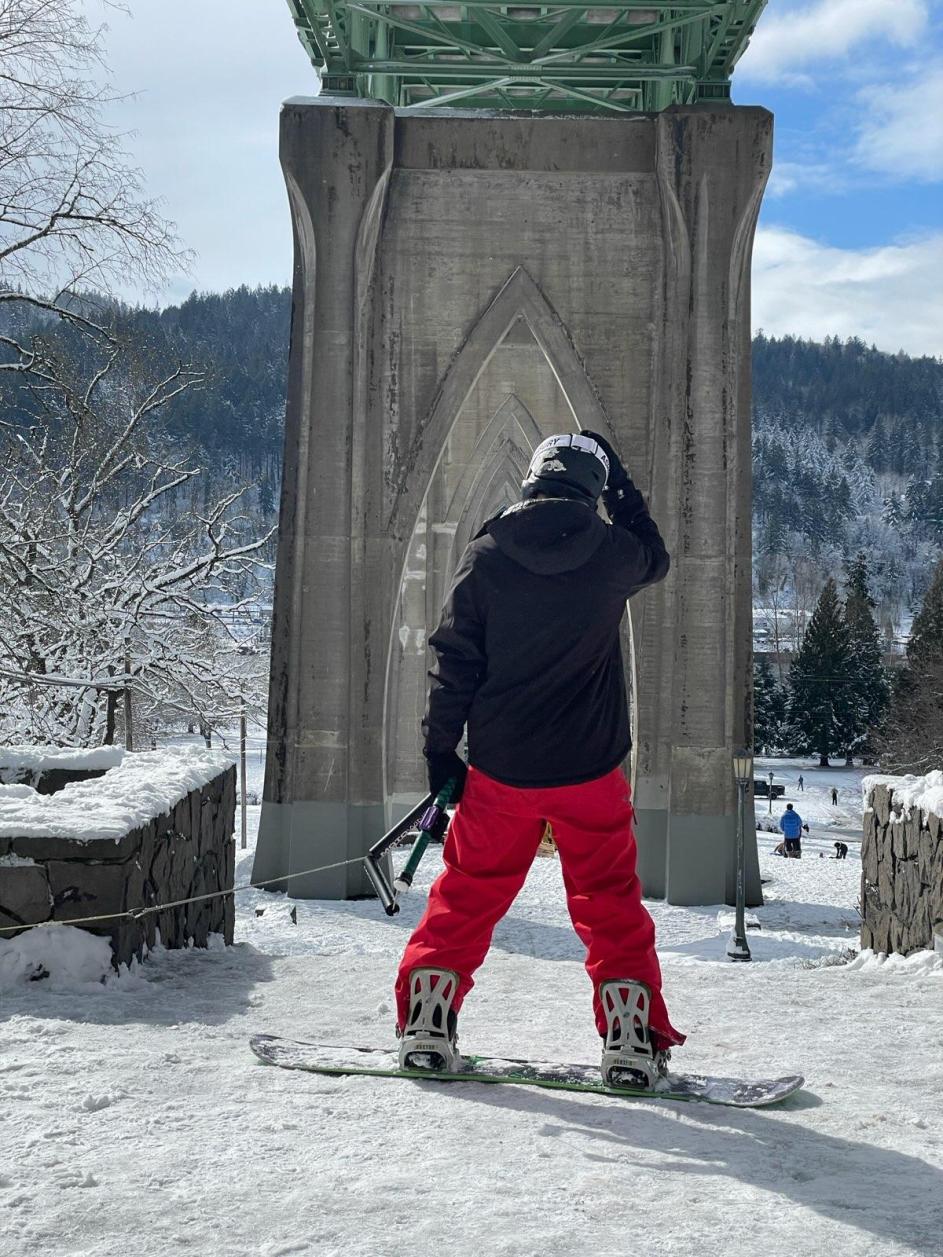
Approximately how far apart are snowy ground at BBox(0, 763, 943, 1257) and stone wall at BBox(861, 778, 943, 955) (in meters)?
1.21

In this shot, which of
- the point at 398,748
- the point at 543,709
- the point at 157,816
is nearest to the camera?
the point at 543,709

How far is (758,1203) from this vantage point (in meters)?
2.67

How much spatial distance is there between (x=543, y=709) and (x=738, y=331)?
1348 centimetres

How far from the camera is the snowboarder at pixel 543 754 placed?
369 centimetres

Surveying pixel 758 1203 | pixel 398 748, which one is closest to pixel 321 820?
pixel 398 748

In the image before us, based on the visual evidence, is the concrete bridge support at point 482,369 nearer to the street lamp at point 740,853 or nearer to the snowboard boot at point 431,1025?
the street lamp at point 740,853

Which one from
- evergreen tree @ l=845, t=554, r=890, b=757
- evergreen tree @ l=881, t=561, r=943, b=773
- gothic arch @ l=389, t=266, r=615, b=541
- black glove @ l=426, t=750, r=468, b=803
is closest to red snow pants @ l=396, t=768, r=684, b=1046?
black glove @ l=426, t=750, r=468, b=803

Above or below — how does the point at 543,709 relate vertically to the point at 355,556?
below

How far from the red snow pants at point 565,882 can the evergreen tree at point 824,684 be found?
71077mm

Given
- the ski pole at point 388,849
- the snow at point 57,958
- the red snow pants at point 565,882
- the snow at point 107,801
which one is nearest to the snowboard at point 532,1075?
the red snow pants at point 565,882

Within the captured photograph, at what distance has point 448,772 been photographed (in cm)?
387

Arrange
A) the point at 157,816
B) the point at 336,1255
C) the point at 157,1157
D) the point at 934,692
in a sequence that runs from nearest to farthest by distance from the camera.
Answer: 1. the point at 336,1255
2. the point at 157,1157
3. the point at 157,816
4. the point at 934,692

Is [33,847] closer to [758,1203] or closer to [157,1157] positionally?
[157,1157]

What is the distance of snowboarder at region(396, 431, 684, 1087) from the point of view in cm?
369
